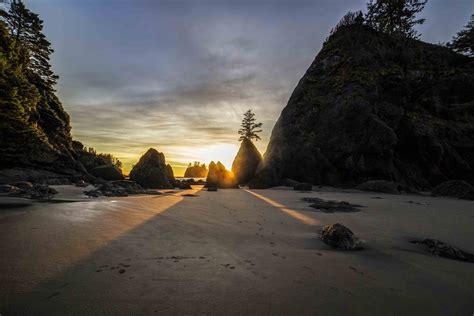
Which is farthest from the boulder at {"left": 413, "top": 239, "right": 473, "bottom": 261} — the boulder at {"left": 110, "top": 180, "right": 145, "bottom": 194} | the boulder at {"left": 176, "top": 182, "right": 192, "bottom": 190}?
the boulder at {"left": 176, "top": 182, "right": 192, "bottom": 190}

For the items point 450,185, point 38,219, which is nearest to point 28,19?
point 38,219

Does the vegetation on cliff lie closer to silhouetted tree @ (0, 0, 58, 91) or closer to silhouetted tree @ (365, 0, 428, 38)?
silhouetted tree @ (365, 0, 428, 38)

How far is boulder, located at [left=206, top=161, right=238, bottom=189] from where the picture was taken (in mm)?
16062

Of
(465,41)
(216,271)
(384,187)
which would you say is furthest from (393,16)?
(216,271)

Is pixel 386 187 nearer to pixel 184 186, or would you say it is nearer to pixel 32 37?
pixel 184 186

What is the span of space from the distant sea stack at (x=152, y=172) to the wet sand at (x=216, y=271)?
1115 cm

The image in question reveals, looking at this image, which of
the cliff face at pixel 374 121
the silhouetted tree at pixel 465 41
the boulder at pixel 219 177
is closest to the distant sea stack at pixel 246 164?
the cliff face at pixel 374 121

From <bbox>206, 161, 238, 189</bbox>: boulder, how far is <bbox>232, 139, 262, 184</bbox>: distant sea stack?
2.03 meters

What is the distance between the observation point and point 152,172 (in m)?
14.5

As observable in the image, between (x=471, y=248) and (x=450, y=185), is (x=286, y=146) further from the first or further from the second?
(x=471, y=248)

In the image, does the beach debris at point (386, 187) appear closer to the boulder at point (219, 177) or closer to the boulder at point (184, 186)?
the boulder at point (219, 177)

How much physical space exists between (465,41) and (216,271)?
34.6m

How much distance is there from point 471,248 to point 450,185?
9.02 metres

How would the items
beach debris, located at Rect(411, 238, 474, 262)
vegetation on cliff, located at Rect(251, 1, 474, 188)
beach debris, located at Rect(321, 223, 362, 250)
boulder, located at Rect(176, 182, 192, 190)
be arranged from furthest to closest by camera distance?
vegetation on cliff, located at Rect(251, 1, 474, 188) → boulder, located at Rect(176, 182, 192, 190) → beach debris, located at Rect(321, 223, 362, 250) → beach debris, located at Rect(411, 238, 474, 262)
